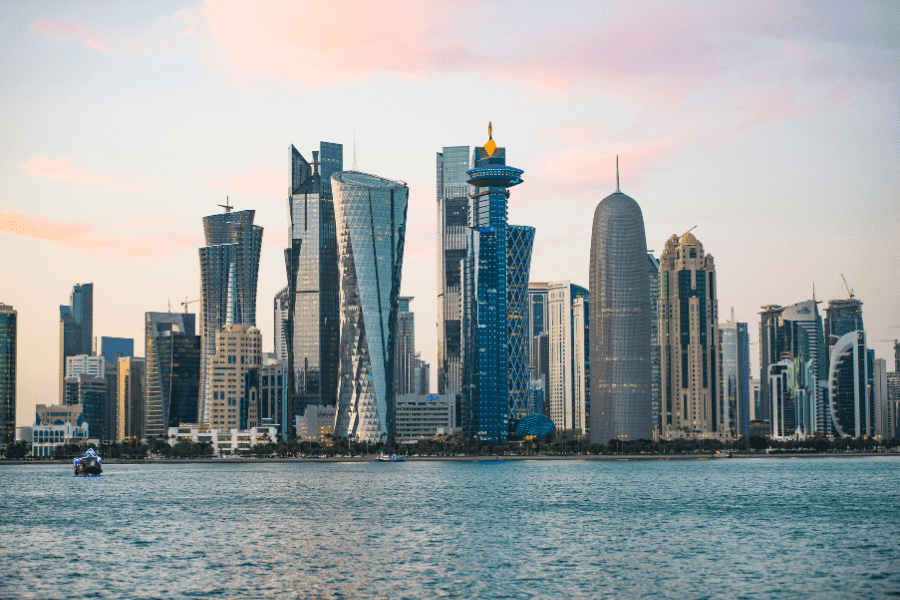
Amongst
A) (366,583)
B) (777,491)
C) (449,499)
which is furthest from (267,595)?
(777,491)

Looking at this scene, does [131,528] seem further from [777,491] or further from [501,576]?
[777,491]

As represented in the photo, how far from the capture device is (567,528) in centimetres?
12788

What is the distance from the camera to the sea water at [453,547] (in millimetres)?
86312

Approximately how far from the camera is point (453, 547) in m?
110

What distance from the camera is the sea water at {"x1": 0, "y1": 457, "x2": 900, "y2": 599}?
86312mm

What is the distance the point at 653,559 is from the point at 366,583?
1108 inches

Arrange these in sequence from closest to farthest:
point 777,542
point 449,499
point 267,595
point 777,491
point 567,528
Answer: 1. point 267,595
2. point 777,542
3. point 567,528
4. point 449,499
5. point 777,491

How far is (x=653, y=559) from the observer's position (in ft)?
331

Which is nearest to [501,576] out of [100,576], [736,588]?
[736,588]

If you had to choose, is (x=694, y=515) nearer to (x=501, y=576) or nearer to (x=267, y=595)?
(x=501, y=576)

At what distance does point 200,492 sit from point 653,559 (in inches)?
4514

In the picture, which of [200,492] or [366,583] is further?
[200,492]

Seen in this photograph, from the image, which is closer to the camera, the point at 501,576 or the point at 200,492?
the point at 501,576

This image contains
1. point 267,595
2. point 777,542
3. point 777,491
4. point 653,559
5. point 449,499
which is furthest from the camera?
point 777,491
